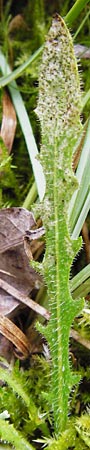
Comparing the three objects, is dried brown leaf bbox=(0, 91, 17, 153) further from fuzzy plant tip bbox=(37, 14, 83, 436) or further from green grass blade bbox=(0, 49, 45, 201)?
fuzzy plant tip bbox=(37, 14, 83, 436)

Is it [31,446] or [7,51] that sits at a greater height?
[7,51]

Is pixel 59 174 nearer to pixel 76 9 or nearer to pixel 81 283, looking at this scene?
pixel 81 283

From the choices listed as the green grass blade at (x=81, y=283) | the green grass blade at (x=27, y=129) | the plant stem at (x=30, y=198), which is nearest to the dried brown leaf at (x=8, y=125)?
the green grass blade at (x=27, y=129)

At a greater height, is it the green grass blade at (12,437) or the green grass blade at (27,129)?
Result: the green grass blade at (27,129)

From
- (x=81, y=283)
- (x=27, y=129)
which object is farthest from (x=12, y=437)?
(x=27, y=129)

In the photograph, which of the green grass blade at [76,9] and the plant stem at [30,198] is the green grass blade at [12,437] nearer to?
the plant stem at [30,198]

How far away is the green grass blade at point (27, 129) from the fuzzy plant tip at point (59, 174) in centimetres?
29

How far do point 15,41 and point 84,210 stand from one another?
65 centimetres

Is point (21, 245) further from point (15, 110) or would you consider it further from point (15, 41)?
point (15, 41)

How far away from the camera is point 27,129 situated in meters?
1.26

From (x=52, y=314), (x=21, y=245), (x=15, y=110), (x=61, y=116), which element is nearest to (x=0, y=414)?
(x=52, y=314)

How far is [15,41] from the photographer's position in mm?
1542

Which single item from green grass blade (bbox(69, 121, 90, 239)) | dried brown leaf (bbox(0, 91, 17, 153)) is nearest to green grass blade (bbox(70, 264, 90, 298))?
green grass blade (bbox(69, 121, 90, 239))

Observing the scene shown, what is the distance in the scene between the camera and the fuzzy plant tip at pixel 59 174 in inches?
29.3
